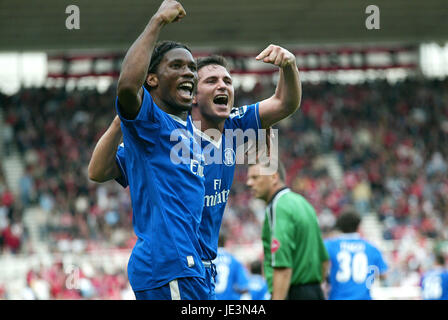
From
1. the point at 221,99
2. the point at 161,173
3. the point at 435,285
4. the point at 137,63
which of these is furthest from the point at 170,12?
the point at 435,285

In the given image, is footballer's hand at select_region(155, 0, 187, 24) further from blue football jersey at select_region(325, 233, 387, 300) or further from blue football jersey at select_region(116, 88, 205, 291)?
blue football jersey at select_region(325, 233, 387, 300)

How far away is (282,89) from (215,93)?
0.41 metres

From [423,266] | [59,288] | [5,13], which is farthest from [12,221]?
[423,266]

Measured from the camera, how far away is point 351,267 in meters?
6.79

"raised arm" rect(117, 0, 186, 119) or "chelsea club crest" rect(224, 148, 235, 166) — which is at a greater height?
"raised arm" rect(117, 0, 186, 119)

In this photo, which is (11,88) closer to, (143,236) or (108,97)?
(108,97)

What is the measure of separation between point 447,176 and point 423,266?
826 cm

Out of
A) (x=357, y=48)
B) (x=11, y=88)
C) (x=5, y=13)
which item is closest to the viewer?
(x=5, y=13)

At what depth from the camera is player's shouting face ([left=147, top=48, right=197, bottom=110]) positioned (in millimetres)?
3453

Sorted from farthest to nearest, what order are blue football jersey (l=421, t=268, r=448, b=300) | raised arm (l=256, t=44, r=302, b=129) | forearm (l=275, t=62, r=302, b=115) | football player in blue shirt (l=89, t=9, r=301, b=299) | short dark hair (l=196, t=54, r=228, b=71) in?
1. blue football jersey (l=421, t=268, r=448, b=300)
2. short dark hair (l=196, t=54, r=228, b=71)
3. forearm (l=275, t=62, r=302, b=115)
4. football player in blue shirt (l=89, t=9, r=301, b=299)
5. raised arm (l=256, t=44, r=302, b=129)

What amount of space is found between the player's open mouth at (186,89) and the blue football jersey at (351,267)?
3.79 meters

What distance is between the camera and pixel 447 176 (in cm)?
2319

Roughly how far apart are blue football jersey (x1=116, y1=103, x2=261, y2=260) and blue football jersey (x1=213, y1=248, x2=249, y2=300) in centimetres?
350

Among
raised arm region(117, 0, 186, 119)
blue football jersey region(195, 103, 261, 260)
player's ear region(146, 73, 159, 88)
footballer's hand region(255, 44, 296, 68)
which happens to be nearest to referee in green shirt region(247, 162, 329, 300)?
blue football jersey region(195, 103, 261, 260)
